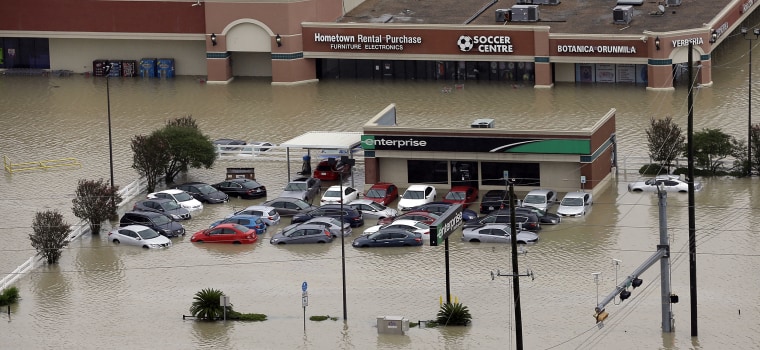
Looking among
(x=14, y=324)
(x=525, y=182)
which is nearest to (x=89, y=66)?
(x=525, y=182)

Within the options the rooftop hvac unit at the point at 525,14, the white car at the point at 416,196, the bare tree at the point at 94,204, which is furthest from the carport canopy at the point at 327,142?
the rooftop hvac unit at the point at 525,14

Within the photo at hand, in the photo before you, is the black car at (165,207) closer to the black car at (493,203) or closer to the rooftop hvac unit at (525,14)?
the black car at (493,203)

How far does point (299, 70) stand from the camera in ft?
299

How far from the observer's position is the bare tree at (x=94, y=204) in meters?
60.8

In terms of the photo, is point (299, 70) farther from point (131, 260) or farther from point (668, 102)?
point (131, 260)

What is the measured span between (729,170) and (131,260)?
2458 cm

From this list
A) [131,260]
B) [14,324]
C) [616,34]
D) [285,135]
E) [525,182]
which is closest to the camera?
[14,324]

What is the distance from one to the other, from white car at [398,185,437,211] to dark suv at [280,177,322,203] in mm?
3765

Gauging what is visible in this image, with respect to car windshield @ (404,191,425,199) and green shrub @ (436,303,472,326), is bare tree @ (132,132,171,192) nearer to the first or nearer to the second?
car windshield @ (404,191,425,199)

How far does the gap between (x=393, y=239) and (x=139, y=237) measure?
9.05 metres

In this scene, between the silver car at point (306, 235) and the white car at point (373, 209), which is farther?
the white car at point (373, 209)

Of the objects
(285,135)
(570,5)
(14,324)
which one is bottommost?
(14,324)

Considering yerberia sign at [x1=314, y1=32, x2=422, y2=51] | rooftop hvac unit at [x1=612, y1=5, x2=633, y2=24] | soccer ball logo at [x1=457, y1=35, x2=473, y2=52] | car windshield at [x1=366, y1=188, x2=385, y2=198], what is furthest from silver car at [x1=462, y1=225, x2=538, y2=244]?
yerberia sign at [x1=314, y1=32, x2=422, y2=51]

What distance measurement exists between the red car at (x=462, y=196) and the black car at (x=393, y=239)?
18.8 ft
